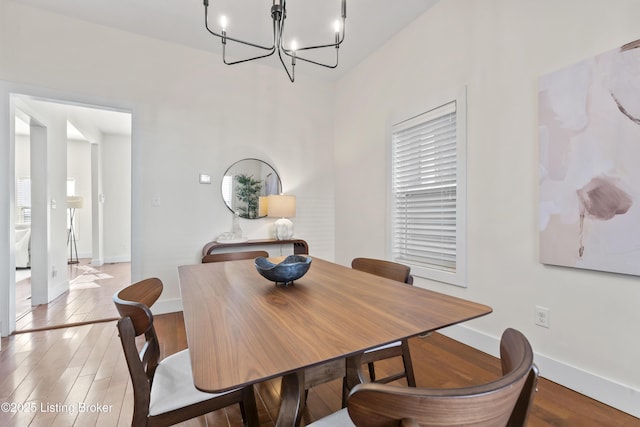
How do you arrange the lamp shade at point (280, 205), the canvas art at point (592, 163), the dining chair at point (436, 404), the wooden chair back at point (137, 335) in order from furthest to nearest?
the lamp shade at point (280, 205), the canvas art at point (592, 163), the wooden chair back at point (137, 335), the dining chair at point (436, 404)

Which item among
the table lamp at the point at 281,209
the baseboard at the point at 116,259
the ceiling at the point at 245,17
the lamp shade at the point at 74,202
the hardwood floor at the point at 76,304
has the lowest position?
the hardwood floor at the point at 76,304

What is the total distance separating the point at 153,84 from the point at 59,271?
278cm

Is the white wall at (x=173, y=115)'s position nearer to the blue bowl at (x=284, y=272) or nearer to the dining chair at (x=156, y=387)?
the dining chair at (x=156, y=387)

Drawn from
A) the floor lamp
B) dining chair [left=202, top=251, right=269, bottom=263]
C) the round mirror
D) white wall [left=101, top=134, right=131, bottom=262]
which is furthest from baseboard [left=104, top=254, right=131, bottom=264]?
dining chair [left=202, top=251, right=269, bottom=263]

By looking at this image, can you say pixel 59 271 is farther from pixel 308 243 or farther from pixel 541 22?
pixel 541 22

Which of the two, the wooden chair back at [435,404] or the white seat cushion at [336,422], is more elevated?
the wooden chair back at [435,404]

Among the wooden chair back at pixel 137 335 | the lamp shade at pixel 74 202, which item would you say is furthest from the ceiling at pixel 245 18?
the lamp shade at pixel 74 202

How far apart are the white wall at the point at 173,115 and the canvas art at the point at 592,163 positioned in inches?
104

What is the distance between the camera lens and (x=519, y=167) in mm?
1987

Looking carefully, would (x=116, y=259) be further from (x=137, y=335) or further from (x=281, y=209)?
(x=137, y=335)

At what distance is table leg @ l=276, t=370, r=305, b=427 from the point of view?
35.2 inches

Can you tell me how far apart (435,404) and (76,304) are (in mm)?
4253

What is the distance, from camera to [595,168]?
1.60 meters

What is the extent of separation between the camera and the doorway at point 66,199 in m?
3.36
